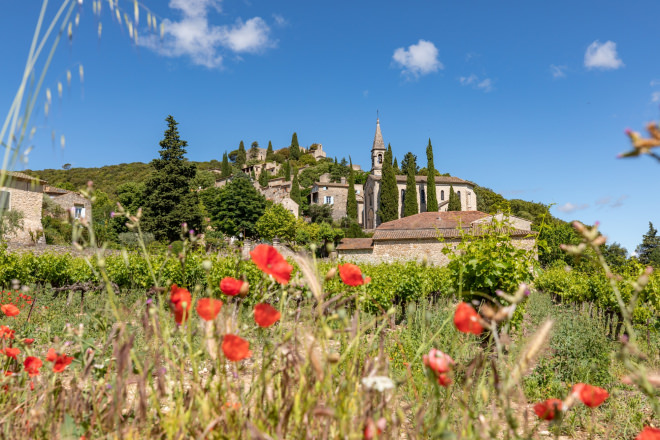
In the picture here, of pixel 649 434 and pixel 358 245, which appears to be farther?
pixel 358 245

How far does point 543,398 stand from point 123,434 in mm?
4079

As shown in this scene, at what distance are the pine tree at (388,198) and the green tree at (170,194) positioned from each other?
21.9 meters

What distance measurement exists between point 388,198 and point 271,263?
47964 mm

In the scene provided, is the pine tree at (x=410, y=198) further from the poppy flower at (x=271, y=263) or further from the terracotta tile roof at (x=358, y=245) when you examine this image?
the poppy flower at (x=271, y=263)

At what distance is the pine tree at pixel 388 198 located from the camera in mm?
48469

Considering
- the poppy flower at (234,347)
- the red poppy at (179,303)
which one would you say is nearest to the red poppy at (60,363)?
the red poppy at (179,303)

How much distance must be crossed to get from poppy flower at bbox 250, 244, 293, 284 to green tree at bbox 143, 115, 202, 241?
32.6 meters

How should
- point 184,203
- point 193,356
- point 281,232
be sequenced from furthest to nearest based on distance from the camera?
point 281,232 → point 184,203 → point 193,356

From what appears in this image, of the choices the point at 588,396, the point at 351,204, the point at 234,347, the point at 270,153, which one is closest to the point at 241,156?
Answer: the point at 270,153

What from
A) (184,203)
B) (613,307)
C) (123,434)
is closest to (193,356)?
(123,434)

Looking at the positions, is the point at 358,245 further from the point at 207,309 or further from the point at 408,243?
the point at 207,309

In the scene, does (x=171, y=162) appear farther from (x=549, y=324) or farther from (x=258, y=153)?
(x=258, y=153)

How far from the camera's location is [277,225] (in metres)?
41.9

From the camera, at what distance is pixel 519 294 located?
3.24 ft
